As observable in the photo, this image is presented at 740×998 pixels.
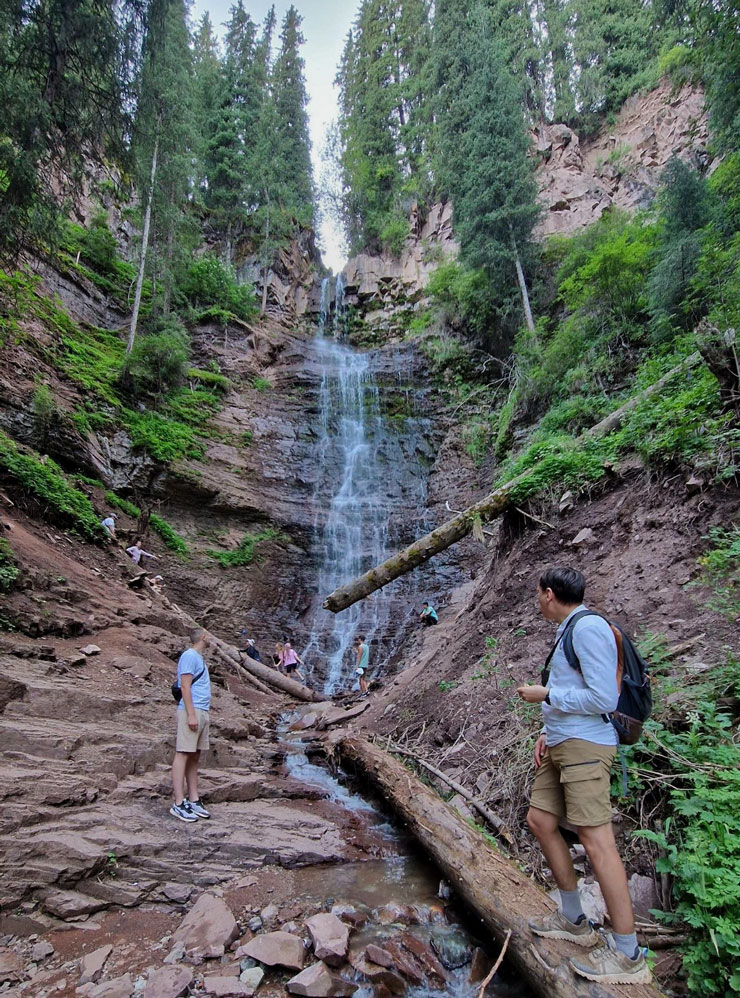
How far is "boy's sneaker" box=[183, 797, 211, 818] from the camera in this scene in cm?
439

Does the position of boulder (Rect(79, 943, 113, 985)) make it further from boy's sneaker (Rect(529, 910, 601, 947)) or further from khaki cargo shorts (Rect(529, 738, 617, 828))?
khaki cargo shorts (Rect(529, 738, 617, 828))

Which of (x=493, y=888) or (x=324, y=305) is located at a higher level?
(x=324, y=305)

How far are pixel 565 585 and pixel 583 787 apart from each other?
100cm

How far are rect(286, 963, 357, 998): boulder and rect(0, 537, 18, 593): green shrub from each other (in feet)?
20.6

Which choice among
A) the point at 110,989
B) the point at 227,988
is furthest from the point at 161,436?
the point at 227,988

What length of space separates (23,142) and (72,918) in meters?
8.06

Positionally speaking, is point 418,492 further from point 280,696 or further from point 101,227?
point 101,227

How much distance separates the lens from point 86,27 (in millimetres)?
6367

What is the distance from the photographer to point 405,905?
11.4ft

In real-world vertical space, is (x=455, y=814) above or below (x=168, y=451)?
below

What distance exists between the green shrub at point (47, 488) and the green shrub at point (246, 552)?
5157 mm

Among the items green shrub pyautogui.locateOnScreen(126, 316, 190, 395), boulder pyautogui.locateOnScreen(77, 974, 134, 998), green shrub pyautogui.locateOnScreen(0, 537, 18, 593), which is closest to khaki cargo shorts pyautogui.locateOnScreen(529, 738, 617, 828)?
boulder pyautogui.locateOnScreen(77, 974, 134, 998)

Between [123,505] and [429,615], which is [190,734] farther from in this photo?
[123,505]

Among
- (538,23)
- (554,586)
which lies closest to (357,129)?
(538,23)
